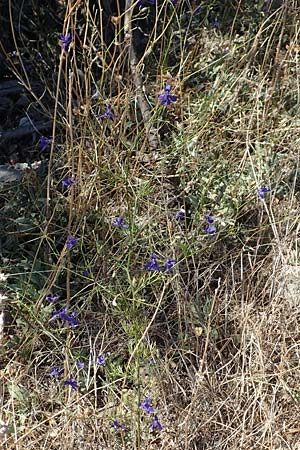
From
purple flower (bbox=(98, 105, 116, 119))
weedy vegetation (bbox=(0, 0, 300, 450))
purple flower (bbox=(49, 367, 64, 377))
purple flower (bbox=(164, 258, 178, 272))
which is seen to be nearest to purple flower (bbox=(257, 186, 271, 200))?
weedy vegetation (bbox=(0, 0, 300, 450))

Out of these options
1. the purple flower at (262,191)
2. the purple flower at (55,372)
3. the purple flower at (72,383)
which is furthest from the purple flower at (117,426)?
the purple flower at (262,191)

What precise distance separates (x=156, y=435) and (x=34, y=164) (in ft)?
4.69

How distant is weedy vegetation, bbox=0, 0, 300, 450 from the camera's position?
2.29 metres

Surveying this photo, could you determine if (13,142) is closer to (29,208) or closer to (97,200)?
(29,208)

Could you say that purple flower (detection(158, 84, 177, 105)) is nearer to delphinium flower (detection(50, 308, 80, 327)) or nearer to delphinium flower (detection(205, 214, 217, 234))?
delphinium flower (detection(205, 214, 217, 234))

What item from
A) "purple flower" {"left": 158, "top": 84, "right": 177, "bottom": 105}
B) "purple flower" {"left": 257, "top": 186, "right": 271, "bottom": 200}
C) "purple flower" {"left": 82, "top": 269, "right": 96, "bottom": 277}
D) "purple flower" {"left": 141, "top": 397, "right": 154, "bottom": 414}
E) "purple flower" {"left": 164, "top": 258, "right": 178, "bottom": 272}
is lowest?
"purple flower" {"left": 141, "top": 397, "right": 154, "bottom": 414}

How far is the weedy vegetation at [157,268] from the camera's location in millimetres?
2291

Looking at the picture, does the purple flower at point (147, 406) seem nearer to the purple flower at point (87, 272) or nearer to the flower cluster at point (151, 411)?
the flower cluster at point (151, 411)

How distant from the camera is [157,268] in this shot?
238 cm

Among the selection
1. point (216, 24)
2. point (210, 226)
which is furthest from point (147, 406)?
point (216, 24)

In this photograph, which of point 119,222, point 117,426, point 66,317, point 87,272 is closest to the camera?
point 117,426

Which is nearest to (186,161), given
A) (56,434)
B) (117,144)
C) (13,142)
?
(117,144)

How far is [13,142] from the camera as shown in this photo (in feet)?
11.0

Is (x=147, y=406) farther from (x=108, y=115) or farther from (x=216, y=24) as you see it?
(x=216, y=24)
